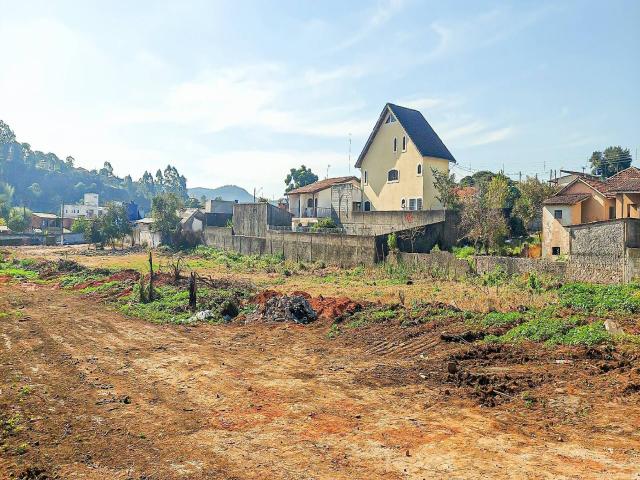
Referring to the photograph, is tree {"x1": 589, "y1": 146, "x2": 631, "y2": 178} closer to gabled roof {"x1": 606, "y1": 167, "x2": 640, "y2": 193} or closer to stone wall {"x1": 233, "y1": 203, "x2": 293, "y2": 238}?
gabled roof {"x1": 606, "y1": 167, "x2": 640, "y2": 193}

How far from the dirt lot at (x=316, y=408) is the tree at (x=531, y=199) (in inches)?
880

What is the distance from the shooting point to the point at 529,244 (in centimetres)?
3038

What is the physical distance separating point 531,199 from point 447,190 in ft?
19.9

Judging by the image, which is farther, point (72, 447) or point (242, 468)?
point (72, 447)

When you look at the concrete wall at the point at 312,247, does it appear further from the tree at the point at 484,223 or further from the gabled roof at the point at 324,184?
the gabled roof at the point at 324,184

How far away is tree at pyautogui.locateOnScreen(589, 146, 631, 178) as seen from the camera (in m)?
49.6

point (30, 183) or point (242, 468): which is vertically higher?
point (30, 183)

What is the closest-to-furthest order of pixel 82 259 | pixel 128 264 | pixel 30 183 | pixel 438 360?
1. pixel 438 360
2. pixel 128 264
3. pixel 82 259
4. pixel 30 183

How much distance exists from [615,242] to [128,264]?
32744 millimetres

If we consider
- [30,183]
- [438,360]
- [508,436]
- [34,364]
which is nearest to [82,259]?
[34,364]

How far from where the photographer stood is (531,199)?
1394 inches

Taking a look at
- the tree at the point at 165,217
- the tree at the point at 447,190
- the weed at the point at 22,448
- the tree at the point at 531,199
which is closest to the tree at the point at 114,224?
the tree at the point at 165,217

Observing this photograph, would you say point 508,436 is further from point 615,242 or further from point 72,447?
point 615,242

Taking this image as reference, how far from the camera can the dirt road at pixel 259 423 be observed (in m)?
6.70
